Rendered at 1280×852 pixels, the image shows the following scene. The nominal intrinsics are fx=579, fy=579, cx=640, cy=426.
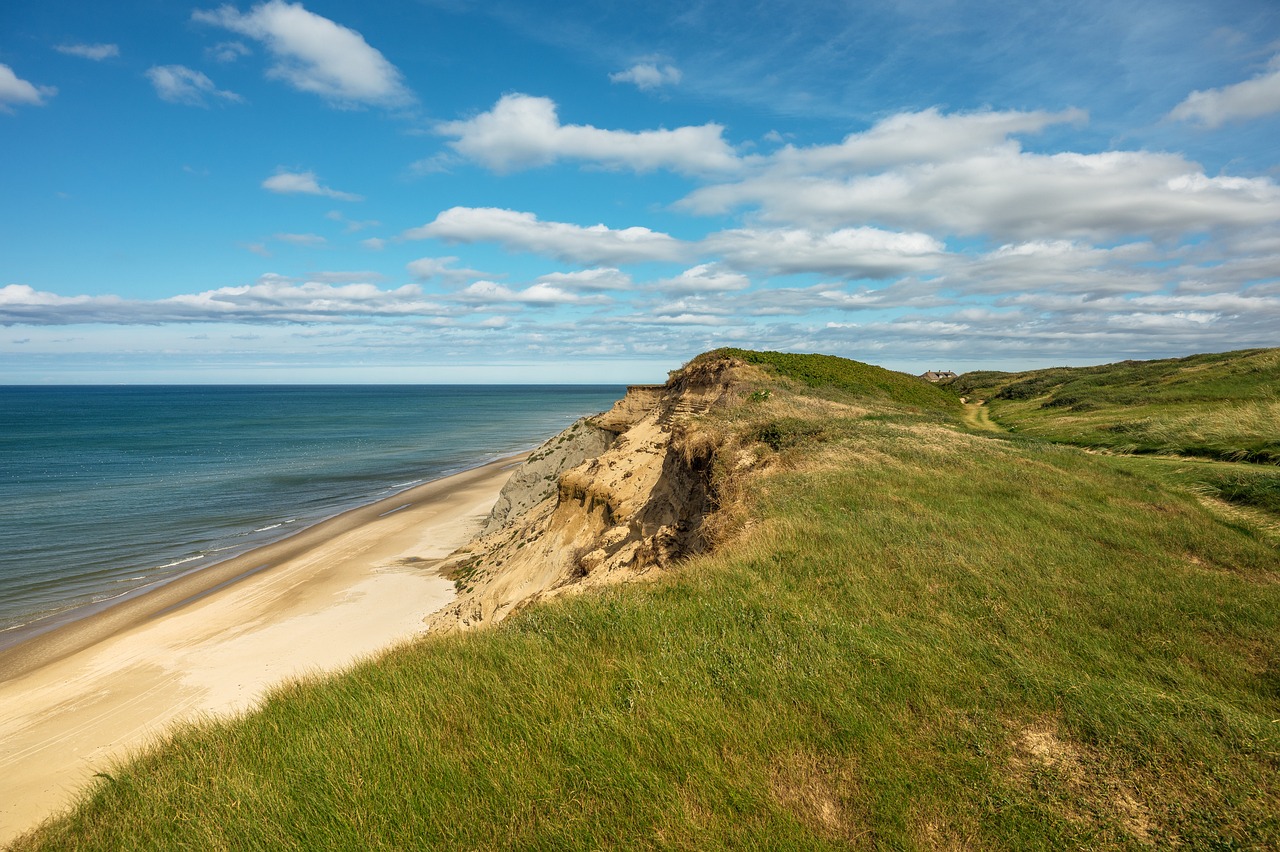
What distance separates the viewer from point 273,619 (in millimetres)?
22297

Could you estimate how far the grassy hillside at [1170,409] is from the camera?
67.5 feet

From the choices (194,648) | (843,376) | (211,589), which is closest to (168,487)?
(211,589)

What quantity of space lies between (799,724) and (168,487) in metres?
54.9

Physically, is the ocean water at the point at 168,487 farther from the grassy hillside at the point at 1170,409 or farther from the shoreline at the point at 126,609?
the grassy hillside at the point at 1170,409

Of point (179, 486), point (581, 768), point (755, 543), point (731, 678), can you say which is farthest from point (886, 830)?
point (179, 486)

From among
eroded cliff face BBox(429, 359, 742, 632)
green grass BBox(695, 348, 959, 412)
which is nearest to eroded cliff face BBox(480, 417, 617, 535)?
eroded cliff face BBox(429, 359, 742, 632)

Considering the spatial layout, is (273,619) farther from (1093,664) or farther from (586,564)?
(1093,664)

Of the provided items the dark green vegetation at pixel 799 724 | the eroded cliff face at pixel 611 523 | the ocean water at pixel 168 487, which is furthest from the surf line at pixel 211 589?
the dark green vegetation at pixel 799 724

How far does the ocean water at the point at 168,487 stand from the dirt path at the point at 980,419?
4311 centimetres

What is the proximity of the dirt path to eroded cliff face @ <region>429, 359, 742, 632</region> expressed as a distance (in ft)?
59.4

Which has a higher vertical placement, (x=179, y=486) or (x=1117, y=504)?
(x=1117, y=504)

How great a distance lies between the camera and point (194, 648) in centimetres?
2008

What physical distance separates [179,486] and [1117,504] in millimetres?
56705

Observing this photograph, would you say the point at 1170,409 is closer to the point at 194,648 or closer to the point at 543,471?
the point at 543,471
